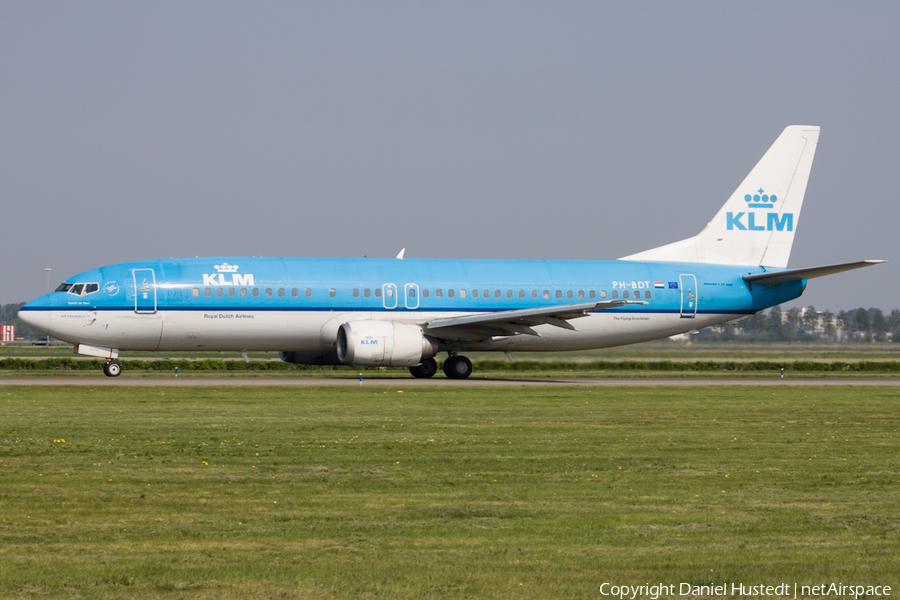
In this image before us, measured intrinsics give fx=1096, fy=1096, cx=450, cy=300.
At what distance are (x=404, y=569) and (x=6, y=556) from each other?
336 centimetres

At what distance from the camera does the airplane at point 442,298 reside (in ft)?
118

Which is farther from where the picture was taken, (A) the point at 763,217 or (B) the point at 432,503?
(A) the point at 763,217

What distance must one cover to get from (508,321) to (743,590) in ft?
95.3

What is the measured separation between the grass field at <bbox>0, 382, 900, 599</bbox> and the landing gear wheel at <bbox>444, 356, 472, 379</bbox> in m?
16.5

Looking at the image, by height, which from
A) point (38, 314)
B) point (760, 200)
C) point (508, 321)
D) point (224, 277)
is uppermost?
point (760, 200)

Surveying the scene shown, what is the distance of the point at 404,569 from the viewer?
8.97 meters

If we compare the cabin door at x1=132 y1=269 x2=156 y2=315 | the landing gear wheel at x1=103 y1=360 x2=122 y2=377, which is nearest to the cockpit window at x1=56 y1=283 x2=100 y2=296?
the cabin door at x1=132 y1=269 x2=156 y2=315

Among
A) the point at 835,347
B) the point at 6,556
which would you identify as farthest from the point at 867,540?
the point at 835,347

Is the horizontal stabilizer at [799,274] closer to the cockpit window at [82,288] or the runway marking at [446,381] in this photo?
the runway marking at [446,381]

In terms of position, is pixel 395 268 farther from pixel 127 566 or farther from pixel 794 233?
pixel 127 566

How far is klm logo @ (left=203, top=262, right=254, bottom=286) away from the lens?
3672cm

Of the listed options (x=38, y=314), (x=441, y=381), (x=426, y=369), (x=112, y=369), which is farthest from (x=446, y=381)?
(x=38, y=314)

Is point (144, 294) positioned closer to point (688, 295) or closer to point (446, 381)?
point (446, 381)

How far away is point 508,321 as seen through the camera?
1474 inches
